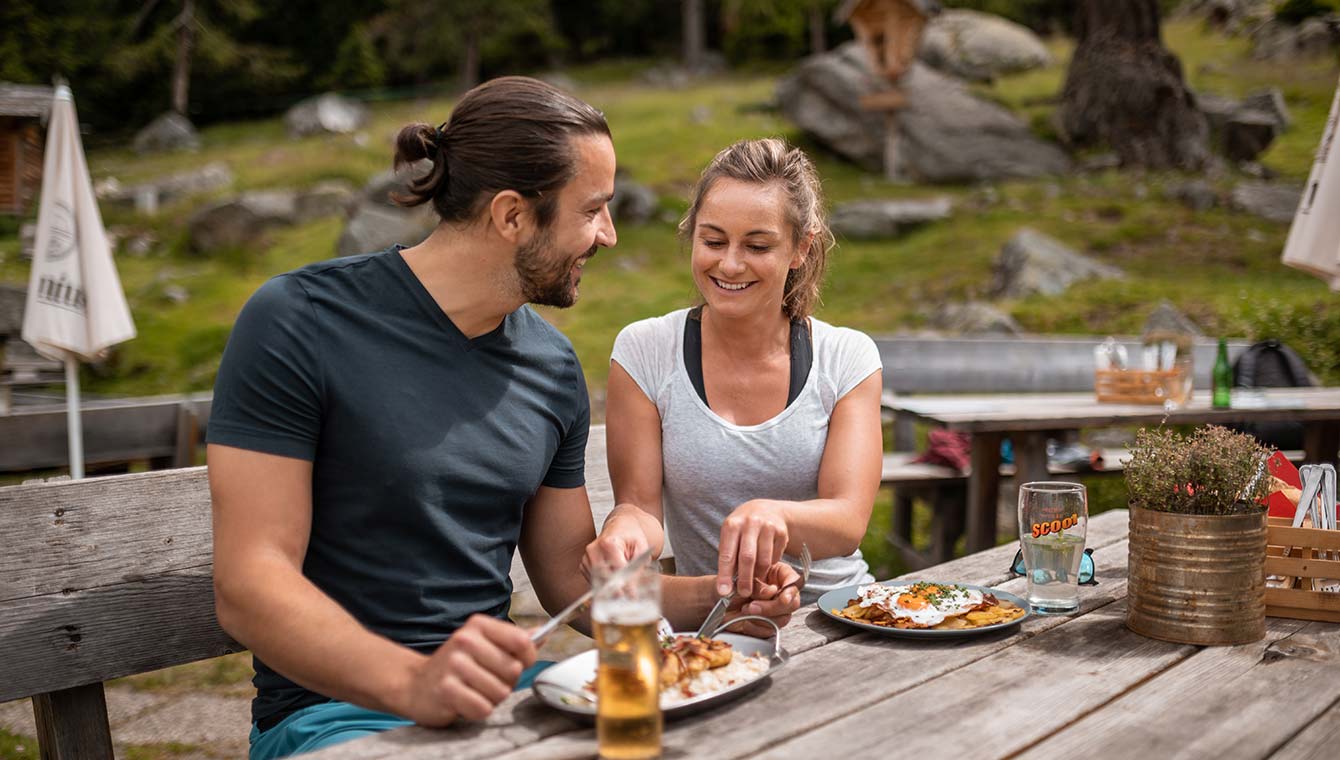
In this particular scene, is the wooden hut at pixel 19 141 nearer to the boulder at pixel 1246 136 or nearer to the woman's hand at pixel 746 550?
the woman's hand at pixel 746 550

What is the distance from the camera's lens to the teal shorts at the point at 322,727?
1.87 metres

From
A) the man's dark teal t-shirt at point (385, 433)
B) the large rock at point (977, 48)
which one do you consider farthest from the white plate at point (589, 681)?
the large rock at point (977, 48)

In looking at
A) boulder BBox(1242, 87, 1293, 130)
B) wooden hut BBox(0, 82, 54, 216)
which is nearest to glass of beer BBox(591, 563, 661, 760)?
wooden hut BBox(0, 82, 54, 216)

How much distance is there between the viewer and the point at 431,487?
6.86 ft

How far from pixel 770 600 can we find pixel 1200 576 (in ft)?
2.36

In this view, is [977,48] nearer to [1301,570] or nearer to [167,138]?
[167,138]

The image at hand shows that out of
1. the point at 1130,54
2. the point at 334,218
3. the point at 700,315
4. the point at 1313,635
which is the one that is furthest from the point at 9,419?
the point at 1130,54

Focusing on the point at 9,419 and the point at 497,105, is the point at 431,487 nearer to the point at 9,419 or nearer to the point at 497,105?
the point at 497,105

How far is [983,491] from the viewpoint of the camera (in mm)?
4895

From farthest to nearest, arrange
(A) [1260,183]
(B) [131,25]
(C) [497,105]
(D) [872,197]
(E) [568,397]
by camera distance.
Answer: (B) [131,25], (D) [872,197], (A) [1260,183], (E) [568,397], (C) [497,105]

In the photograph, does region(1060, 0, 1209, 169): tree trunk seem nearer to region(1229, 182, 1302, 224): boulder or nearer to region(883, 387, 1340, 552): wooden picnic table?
region(1229, 182, 1302, 224): boulder

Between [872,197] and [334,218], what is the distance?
716 centimetres

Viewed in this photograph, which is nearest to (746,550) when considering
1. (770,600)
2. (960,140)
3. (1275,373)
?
(770,600)

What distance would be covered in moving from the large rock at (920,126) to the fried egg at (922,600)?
13.4 m
